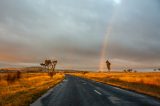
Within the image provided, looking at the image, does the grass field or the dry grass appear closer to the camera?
the dry grass

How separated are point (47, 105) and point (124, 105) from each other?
165 inches

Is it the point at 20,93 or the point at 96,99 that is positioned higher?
the point at 20,93

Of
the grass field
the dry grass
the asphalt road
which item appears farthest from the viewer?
the grass field

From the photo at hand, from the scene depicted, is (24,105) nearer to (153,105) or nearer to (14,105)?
(14,105)

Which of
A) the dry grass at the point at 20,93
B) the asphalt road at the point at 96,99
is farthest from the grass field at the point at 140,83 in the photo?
the dry grass at the point at 20,93

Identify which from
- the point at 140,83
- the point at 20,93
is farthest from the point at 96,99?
the point at 140,83

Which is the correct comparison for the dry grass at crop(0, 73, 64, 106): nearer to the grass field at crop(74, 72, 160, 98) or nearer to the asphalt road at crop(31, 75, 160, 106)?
the asphalt road at crop(31, 75, 160, 106)

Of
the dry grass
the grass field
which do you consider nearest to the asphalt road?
the dry grass

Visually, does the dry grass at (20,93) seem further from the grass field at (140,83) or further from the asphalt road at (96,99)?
the grass field at (140,83)

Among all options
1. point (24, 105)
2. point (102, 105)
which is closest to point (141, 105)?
point (102, 105)

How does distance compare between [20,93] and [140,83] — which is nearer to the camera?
[20,93]

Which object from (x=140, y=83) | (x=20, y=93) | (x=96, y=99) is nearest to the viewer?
(x=96, y=99)

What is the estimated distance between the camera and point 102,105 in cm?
1254

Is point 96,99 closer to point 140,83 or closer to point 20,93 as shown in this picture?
point 20,93
